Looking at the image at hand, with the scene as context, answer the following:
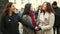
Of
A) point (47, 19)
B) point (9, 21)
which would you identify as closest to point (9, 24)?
point (9, 21)

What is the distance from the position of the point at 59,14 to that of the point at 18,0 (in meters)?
13.6

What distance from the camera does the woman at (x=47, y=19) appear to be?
8.57 meters

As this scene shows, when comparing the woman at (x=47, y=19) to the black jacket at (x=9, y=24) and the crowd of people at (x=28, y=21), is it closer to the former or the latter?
the crowd of people at (x=28, y=21)

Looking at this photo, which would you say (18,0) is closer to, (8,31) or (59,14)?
(59,14)

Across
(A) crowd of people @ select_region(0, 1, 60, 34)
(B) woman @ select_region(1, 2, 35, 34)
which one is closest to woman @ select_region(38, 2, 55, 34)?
(A) crowd of people @ select_region(0, 1, 60, 34)

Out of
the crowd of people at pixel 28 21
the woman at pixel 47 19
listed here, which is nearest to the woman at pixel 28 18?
the crowd of people at pixel 28 21

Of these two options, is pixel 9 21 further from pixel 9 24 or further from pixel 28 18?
pixel 28 18

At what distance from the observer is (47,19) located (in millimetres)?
8656

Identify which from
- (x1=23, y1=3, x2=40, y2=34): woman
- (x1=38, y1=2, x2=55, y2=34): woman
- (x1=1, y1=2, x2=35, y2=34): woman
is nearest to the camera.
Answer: (x1=1, y1=2, x2=35, y2=34): woman

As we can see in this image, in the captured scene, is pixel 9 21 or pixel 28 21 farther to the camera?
pixel 28 21

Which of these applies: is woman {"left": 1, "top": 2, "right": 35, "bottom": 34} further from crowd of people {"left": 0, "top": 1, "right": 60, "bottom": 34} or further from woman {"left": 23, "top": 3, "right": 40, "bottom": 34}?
woman {"left": 23, "top": 3, "right": 40, "bottom": 34}

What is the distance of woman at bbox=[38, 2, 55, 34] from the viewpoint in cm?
857

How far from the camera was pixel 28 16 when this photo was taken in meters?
8.80

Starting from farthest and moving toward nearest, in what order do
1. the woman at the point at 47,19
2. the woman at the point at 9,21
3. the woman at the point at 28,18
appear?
the woman at the point at 28,18 < the woman at the point at 47,19 < the woman at the point at 9,21
